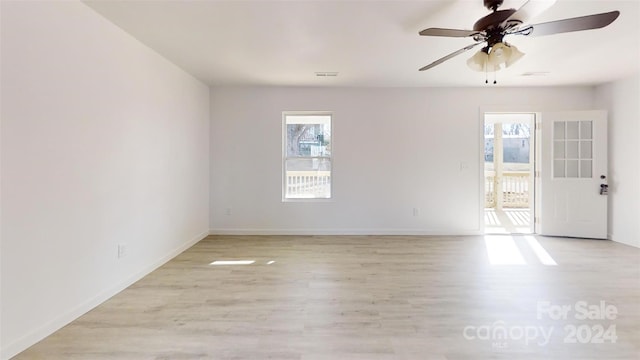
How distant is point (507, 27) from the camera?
2320 millimetres

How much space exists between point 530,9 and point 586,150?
14.2ft

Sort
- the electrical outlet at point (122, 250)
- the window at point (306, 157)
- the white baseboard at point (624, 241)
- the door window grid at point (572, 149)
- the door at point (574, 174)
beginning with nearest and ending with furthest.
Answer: the electrical outlet at point (122, 250)
the white baseboard at point (624, 241)
the door at point (574, 174)
the door window grid at point (572, 149)
the window at point (306, 157)

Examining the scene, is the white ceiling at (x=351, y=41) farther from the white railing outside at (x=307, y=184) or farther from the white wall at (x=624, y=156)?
the white railing outside at (x=307, y=184)

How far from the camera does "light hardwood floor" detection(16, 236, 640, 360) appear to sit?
2059mm

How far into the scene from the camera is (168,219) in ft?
13.2

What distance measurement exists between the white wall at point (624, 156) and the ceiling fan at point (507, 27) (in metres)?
3.54

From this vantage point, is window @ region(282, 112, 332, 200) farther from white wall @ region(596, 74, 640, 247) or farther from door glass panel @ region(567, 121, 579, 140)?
white wall @ region(596, 74, 640, 247)

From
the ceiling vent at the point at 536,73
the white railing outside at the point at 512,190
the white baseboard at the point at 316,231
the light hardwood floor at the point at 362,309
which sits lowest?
the light hardwood floor at the point at 362,309

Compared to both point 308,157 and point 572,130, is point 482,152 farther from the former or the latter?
point 308,157

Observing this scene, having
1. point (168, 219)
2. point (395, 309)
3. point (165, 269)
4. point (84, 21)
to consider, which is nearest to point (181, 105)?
→ point (168, 219)

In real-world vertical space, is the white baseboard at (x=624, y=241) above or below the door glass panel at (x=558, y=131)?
below

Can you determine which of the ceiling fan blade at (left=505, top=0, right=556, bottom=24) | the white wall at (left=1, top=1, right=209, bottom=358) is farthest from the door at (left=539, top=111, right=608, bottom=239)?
the white wall at (left=1, top=1, right=209, bottom=358)

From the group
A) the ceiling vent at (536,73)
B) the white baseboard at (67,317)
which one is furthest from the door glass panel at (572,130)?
the white baseboard at (67,317)

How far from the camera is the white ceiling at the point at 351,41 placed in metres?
2.57
